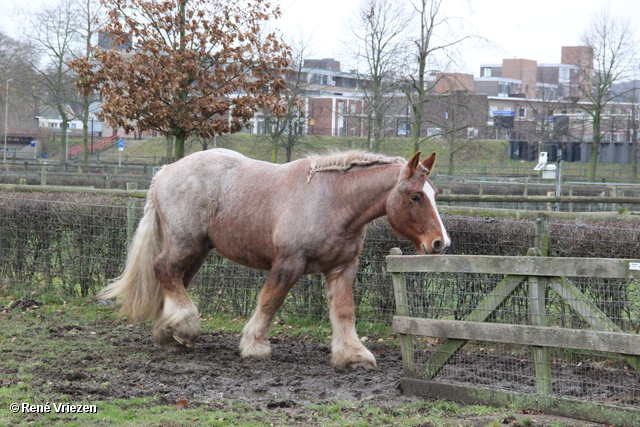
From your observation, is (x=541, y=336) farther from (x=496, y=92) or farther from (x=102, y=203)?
(x=496, y=92)

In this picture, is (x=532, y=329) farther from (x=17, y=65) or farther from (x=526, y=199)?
(x=17, y=65)

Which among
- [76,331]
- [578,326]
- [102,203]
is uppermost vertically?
[102,203]

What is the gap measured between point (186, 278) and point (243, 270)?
1409mm

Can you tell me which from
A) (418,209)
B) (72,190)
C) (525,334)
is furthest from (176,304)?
(72,190)

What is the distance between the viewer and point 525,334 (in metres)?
4.86

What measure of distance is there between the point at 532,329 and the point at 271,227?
2.49m

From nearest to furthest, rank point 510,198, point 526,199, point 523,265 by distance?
point 523,265 → point 526,199 → point 510,198

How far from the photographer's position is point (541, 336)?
4.80 metres

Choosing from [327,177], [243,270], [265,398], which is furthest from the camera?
[243,270]

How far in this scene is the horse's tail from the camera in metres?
7.08

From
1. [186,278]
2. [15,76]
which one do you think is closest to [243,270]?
[186,278]

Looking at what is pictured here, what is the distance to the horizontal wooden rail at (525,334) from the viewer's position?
4496mm

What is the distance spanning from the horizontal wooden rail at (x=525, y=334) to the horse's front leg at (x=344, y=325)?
2.23 feet

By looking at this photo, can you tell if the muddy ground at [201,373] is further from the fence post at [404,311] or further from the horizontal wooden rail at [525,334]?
the horizontal wooden rail at [525,334]
